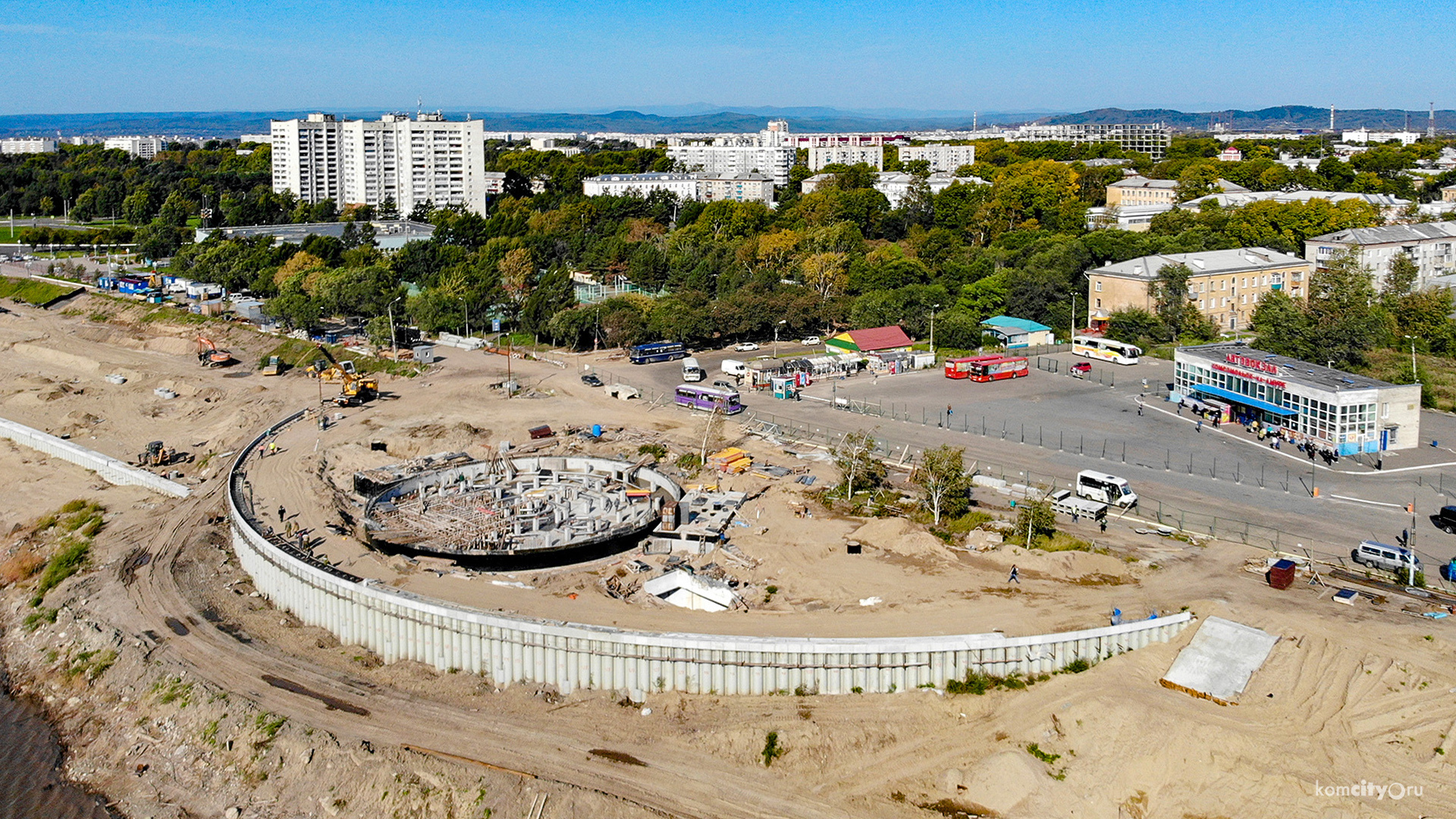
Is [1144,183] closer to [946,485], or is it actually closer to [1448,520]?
[1448,520]

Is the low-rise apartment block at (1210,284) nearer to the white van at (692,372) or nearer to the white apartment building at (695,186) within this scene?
the white van at (692,372)

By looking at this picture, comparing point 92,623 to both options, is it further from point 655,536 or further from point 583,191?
point 583,191

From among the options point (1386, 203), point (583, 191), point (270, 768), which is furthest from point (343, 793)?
point (583, 191)

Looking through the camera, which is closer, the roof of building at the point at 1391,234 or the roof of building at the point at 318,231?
the roof of building at the point at 1391,234

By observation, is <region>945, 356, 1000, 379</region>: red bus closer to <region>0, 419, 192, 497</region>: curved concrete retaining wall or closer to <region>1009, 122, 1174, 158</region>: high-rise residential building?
<region>0, 419, 192, 497</region>: curved concrete retaining wall

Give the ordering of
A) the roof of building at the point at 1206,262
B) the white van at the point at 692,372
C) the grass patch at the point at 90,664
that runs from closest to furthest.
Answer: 1. the grass patch at the point at 90,664
2. the white van at the point at 692,372
3. the roof of building at the point at 1206,262

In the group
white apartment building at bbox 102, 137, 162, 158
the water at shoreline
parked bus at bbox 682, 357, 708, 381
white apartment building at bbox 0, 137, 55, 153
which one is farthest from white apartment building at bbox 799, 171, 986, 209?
white apartment building at bbox 0, 137, 55, 153

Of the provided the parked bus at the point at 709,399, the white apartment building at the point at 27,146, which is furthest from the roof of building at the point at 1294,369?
the white apartment building at the point at 27,146
